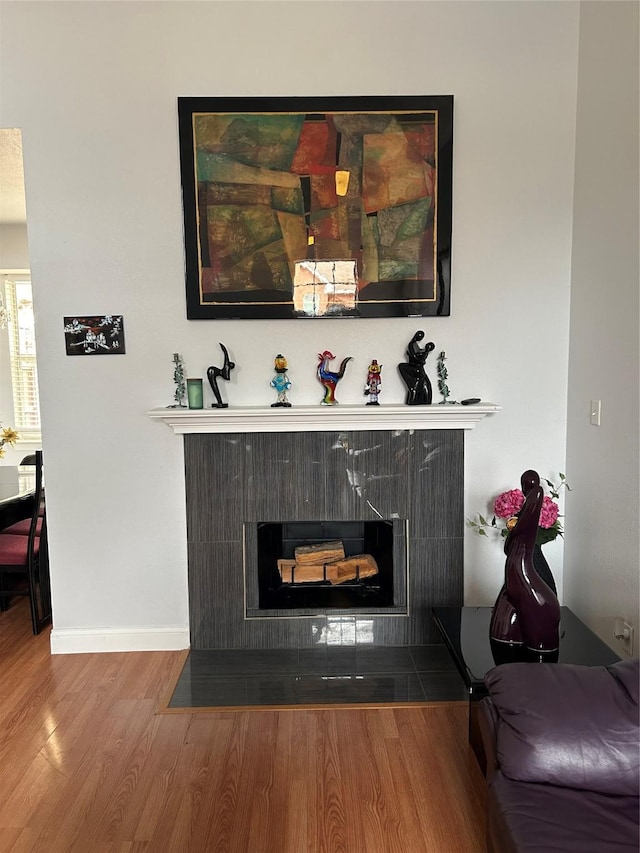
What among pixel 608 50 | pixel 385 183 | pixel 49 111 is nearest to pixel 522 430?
pixel 385 183

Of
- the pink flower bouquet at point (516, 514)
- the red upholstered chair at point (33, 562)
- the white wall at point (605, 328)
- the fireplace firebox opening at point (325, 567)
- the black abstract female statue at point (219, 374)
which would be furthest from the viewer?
the red upholstered chair at point (33, 562)

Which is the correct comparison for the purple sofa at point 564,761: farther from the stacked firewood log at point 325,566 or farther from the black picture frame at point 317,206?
the black picture frame at point 317,206

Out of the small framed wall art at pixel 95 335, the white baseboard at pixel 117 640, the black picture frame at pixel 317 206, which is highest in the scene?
the black picture frame at pixel 317 206

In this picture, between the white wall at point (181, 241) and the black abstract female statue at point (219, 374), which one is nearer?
the white wall at point (181, 241)

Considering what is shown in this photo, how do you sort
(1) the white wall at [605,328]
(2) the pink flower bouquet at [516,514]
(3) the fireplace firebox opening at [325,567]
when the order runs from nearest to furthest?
(1) the white wall at [605,328], (2) the pink flower bouquet at [516,514], (3) the fireplace firebox opening at [325,567]

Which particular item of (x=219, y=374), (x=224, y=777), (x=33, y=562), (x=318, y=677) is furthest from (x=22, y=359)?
(x=224, y=777)

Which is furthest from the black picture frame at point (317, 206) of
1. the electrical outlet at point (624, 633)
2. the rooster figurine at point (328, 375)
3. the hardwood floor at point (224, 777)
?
the hardwood floor at point (224, 777)

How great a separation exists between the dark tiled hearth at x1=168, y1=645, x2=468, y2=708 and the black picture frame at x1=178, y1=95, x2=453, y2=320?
1651mm

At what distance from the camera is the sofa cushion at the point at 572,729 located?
1410mm

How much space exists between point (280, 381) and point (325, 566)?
0.99m

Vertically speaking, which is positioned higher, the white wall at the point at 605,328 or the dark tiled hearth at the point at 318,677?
the white wall at the point at 605,328

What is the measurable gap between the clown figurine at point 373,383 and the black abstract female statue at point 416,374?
0.12 meters

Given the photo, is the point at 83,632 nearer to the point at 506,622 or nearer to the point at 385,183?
the point at 506,622

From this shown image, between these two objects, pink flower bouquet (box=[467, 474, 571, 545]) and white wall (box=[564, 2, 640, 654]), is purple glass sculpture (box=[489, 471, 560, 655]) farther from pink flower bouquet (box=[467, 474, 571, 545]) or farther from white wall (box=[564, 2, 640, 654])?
white wall (box=[564, 2, 640, 654])
